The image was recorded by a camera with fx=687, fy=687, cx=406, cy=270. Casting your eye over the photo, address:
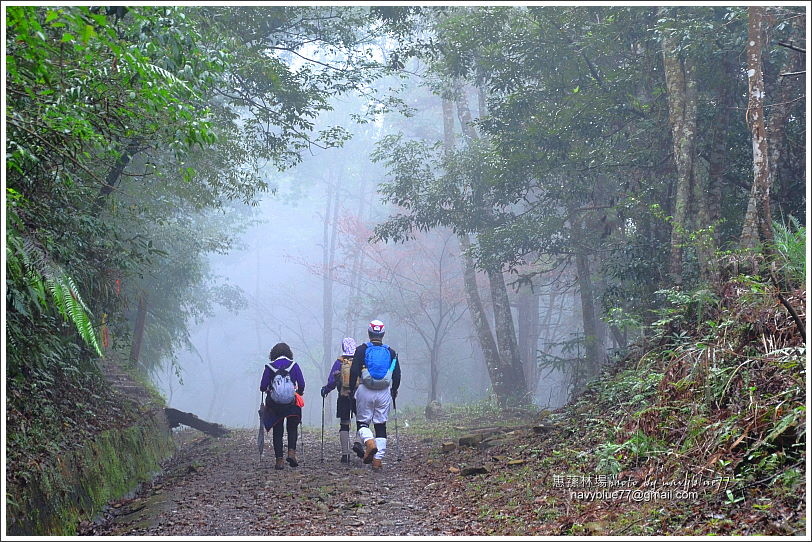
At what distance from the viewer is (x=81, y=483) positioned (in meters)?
7.06

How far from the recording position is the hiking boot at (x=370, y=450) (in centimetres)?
959

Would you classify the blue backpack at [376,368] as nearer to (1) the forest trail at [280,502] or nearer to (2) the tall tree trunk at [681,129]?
(1) the forest trail at [280,502]

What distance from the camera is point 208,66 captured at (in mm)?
7688

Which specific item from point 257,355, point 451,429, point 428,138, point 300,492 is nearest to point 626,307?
point 451,429

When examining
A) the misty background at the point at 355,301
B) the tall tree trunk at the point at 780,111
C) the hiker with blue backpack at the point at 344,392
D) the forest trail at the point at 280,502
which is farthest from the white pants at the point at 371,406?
the misty background at the point at 355,301

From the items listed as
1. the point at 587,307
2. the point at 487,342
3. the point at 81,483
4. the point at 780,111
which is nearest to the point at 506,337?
the point at 487,342

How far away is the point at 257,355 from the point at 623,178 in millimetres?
47701

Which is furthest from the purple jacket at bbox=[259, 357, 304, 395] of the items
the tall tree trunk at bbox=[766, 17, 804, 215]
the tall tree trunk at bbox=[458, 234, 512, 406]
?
the tall tree trunk at bbox=[458, 234, 512, 406]

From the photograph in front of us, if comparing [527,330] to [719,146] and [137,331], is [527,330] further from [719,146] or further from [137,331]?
[719,146]

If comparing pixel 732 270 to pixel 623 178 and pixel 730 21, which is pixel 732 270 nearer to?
pixel 730 21

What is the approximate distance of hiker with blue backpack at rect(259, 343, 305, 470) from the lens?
31.8ft

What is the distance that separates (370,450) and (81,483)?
383cm

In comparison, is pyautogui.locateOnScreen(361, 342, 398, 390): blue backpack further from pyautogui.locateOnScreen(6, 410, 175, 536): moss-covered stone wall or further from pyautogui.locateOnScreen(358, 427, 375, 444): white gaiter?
pyautogui.locateOnScreen(6, 410, 175, 536): moss-covered stone wall

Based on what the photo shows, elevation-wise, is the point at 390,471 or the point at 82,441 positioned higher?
the point at 82,441
